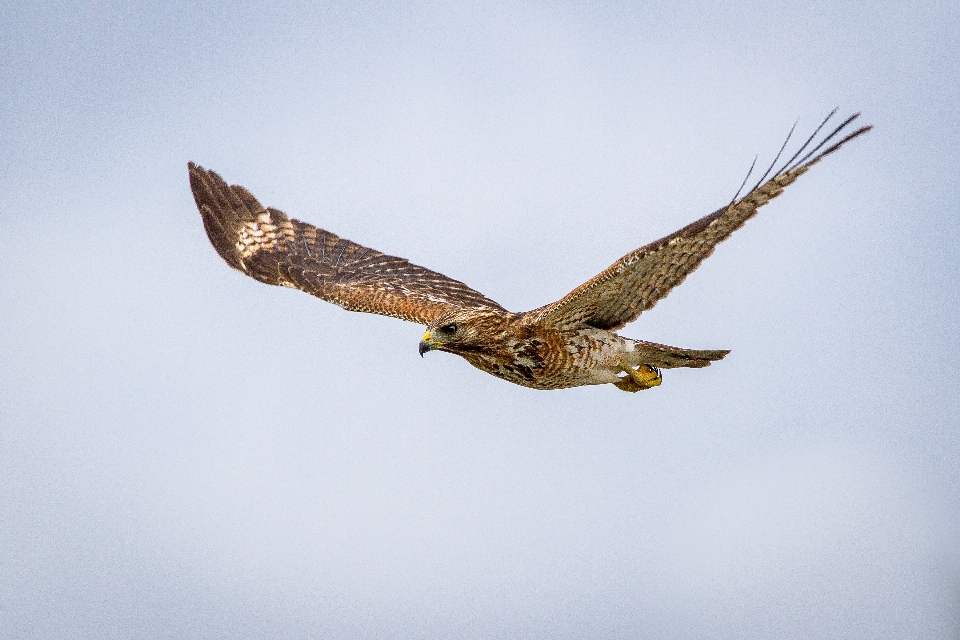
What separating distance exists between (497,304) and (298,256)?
2807 millimetres

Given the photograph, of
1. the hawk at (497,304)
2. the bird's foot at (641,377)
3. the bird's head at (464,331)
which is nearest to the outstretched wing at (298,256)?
the hawk at (497,304)

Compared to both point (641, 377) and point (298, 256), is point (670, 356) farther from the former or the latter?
point (298, 256)

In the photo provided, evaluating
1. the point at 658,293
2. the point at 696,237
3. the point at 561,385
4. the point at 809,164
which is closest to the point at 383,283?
the point at 561,385

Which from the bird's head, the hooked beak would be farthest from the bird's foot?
the hooked beak

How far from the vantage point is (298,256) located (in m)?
14.7

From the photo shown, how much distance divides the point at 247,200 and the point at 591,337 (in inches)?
215

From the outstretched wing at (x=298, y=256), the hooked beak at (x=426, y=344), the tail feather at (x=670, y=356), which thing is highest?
the outstretched wing at (x=298, y=256)

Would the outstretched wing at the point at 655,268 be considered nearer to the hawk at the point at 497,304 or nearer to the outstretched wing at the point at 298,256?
the hawk at the point at 497,304

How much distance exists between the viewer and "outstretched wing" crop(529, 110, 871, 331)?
911 centimetres

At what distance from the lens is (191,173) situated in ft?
48.2

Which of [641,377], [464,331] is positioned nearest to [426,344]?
[464,331]

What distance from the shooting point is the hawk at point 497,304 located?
32.3 feet

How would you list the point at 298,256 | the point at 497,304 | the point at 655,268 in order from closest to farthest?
the point at 655,268 < the point at 497,304 < the point at 298,256

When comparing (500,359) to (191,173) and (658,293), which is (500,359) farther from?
(191,173)
